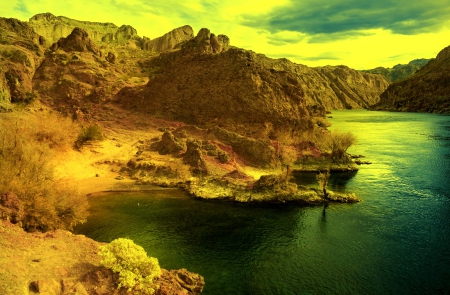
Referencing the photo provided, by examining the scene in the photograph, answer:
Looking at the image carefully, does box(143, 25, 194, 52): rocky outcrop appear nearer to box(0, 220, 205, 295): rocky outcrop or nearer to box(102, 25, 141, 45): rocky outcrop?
box(102, 25, 141, 45): rocky outcrop

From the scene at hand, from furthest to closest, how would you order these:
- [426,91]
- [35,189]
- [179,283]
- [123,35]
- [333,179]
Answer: [123,35]
[426,91]
[333,179]
[35,189]
[179,283]

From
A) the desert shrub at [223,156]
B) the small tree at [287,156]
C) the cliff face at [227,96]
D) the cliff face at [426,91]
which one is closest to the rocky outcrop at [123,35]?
the cliff face at [227,96]

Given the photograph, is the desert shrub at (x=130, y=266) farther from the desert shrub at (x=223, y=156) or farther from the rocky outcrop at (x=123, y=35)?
the rocky outcrop at (x=123, y=35)

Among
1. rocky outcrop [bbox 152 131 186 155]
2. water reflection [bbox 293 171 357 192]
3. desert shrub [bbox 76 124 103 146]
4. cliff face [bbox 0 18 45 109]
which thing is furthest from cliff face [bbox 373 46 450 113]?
cliff face [bbox 0 18 45 109]

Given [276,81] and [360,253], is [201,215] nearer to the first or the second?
[360,253]

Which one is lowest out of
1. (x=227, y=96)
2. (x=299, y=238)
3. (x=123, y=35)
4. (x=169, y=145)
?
(x=299, y=238)

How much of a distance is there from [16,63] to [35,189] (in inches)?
1392

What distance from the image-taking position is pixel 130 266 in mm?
12242

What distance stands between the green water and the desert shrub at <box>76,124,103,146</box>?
41.6 feet

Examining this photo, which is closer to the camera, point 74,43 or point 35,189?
point 35,189

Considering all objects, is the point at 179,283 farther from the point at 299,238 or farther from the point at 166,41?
the point at 166,41

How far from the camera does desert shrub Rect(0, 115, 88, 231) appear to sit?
671 inches

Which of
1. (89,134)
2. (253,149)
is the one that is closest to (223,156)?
(253,149)

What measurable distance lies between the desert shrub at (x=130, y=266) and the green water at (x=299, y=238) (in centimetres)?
485
